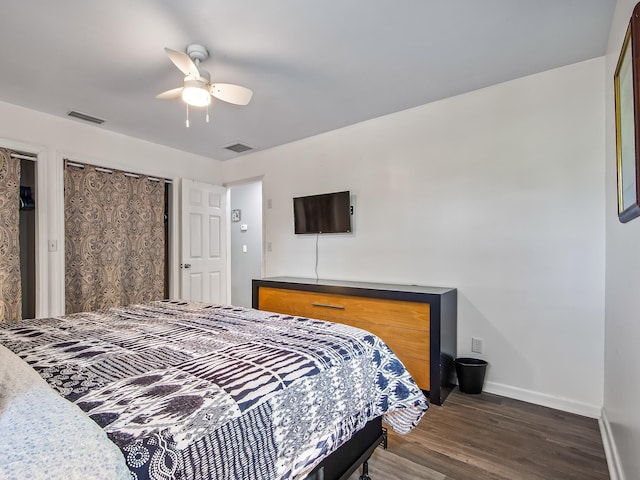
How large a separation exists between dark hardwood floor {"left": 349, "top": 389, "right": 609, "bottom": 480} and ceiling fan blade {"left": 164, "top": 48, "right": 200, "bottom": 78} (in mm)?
2461

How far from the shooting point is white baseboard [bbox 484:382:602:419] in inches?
90.0

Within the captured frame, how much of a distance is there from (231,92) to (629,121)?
85.5 inches

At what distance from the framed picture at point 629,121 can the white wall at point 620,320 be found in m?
0.13

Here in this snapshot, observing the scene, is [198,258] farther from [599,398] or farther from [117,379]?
[599,398]

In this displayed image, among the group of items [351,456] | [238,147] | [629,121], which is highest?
[238,147]

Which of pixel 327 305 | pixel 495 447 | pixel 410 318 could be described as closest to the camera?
pixel 495 447

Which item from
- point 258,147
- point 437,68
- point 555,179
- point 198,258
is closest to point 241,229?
point 198,258

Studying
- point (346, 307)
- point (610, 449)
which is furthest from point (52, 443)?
point (610, 449)

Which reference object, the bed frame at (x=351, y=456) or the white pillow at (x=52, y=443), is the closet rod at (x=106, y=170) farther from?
the bed frame at (x=351, y=456)

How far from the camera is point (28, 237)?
3.46 metres

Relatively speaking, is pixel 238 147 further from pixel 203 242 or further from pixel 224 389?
pixel 224 389

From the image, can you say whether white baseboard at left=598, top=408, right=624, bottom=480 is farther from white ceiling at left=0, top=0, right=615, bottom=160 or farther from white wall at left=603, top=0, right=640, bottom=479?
white ceiling at left=0, top=0, right=615, bottom=160

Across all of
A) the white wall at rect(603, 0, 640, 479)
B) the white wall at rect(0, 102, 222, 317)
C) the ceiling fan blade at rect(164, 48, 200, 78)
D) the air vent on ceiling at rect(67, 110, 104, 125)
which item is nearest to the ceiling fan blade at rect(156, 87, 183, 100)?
the ceiling fan blade at rect(164, 48, 200, 78)

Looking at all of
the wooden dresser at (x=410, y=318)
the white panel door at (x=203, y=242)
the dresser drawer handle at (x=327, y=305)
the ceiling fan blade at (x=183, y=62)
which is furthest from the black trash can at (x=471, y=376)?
the white panel door at (x=203, y=242)
